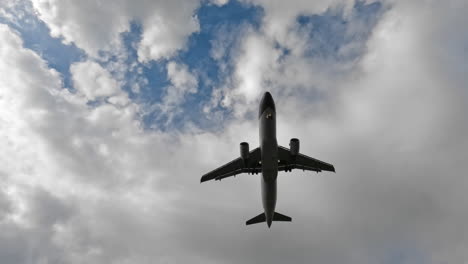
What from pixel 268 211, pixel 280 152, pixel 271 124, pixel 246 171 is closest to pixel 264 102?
pixel 271 124

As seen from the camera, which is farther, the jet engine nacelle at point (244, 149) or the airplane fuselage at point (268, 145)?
the jet engine nacelle at point (244, 149)

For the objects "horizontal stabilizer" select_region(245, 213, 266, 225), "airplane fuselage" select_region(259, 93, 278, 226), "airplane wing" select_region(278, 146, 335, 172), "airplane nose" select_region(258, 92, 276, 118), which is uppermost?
"airplane nose" select_region(258, 92, 276, 118)

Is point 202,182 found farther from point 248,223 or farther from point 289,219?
point 289,219

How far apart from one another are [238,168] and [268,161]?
318 inches

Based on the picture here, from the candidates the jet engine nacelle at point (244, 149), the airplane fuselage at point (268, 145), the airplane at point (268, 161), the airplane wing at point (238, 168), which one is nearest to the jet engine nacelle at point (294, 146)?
the airplane at point (268, 161)

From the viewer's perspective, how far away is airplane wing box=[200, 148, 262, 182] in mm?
42875

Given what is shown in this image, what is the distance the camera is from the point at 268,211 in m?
44.8

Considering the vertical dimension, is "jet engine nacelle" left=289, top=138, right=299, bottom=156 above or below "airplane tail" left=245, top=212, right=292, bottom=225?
above

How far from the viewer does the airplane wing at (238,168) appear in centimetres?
4288

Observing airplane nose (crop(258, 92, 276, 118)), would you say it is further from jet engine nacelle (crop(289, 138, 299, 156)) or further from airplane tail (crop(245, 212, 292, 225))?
airplane tail (crop(245, 212, 292, 225))

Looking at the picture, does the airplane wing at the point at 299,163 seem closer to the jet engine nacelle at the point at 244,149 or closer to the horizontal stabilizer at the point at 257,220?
the jet engine nacelle at the point at 244,149

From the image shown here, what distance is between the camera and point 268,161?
38250 millimetres

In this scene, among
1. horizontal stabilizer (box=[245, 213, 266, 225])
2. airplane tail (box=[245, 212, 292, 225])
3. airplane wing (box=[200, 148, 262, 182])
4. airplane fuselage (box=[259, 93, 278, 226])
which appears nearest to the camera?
airplane fuselage (box=[259, 93, 278, 226])

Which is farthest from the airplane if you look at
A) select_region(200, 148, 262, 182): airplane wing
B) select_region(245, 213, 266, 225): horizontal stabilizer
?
select_region(245, 213, 266, 225): horizontal stabilizer
